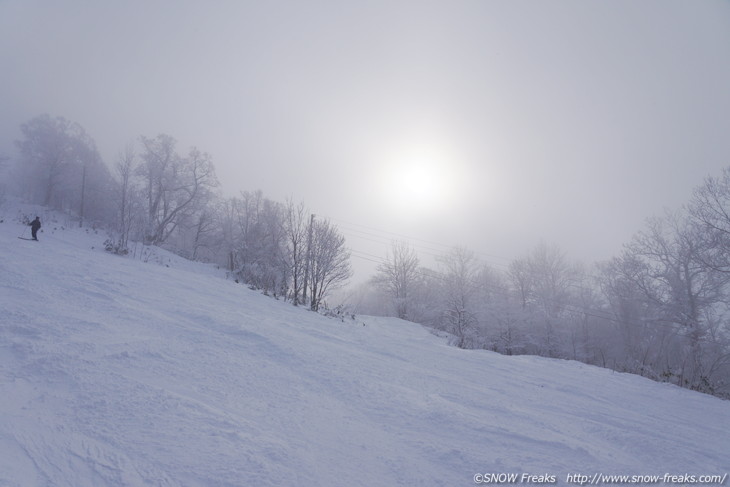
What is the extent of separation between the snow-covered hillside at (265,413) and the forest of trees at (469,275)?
14.4m

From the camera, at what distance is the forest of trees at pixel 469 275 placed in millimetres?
22594

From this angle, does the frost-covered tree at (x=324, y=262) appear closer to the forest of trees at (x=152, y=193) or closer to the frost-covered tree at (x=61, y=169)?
the forest of trees at (x=152, y=193)

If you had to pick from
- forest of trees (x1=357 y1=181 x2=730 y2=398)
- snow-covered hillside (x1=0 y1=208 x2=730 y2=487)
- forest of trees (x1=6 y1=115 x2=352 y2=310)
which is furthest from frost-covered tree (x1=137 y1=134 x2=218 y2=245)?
snow-covered hillside (x1=0 y1=208 x2=730 y2=487)

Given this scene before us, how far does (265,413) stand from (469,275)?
34.7 meters

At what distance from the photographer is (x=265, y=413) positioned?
2.60 m

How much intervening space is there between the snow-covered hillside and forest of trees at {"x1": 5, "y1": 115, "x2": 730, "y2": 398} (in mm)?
14414

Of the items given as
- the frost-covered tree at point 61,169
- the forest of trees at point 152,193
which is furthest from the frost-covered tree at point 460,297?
the frost-covered tree at point 61,169

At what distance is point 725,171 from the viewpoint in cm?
1617

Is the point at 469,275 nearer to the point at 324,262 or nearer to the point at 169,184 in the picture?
the point at 324,262

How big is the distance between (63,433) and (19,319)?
103 inches

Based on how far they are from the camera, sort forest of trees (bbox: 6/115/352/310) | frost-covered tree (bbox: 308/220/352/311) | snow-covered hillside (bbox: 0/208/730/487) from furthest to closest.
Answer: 1. forest of trees (bbox: 6/115/352/310)
2. frost-covered tree (bbox: 308/220/352/311)
3. snow-covered hillside (bbox: 0/208/730/487)

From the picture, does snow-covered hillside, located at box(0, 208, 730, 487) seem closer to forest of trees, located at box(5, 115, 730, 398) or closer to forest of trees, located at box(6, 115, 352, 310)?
forest of trees, located at box(5, 115, 730, 398)

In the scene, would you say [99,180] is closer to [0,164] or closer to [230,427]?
[0,164]

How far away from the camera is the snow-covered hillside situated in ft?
6.16
